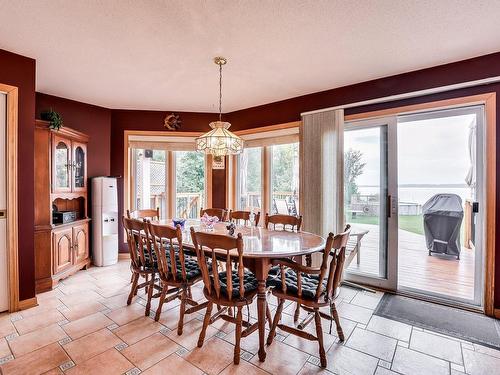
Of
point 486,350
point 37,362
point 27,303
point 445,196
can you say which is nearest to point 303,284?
point 486,350

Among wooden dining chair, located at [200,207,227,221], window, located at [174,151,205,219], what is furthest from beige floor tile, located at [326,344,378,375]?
window, located at [174,151,205,219]

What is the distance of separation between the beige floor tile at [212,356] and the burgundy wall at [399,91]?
2.61 metres

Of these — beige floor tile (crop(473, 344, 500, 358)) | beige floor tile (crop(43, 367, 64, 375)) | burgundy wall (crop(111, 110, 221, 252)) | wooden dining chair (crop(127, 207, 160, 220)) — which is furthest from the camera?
burgundy wall (crop(111, 110, 221, 252))

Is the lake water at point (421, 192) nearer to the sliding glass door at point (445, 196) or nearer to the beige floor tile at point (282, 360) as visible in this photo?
the sliding glass door at point (445, 196)

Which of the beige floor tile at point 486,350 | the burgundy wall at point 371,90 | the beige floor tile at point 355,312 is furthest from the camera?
the burgundy wall at point 371,90

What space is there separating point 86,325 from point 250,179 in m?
2.98

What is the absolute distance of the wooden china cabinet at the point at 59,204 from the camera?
3109 millimetres

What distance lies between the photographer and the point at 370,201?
133 inches

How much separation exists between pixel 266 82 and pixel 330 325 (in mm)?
2748

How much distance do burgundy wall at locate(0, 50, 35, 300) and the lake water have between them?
3.76 meters

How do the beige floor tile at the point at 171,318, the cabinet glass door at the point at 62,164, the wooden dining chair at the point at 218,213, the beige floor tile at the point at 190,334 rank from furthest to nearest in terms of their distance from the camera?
the wooden dining chair at the point at 218,213, the cabinet glass door at the point at 62,164, the beige floor tile at the point at 171,318, the beige floor tile at the point at 190,334

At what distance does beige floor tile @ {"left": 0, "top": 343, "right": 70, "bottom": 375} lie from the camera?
1.80 m

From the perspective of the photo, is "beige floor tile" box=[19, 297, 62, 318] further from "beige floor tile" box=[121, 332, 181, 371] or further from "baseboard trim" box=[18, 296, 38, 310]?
"beige floor tile" box=[121, 332, 181, 371]

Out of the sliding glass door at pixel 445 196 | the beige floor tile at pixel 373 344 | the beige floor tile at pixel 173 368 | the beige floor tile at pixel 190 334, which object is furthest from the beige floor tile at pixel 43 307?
the sliding glass door at pixel 445 196
